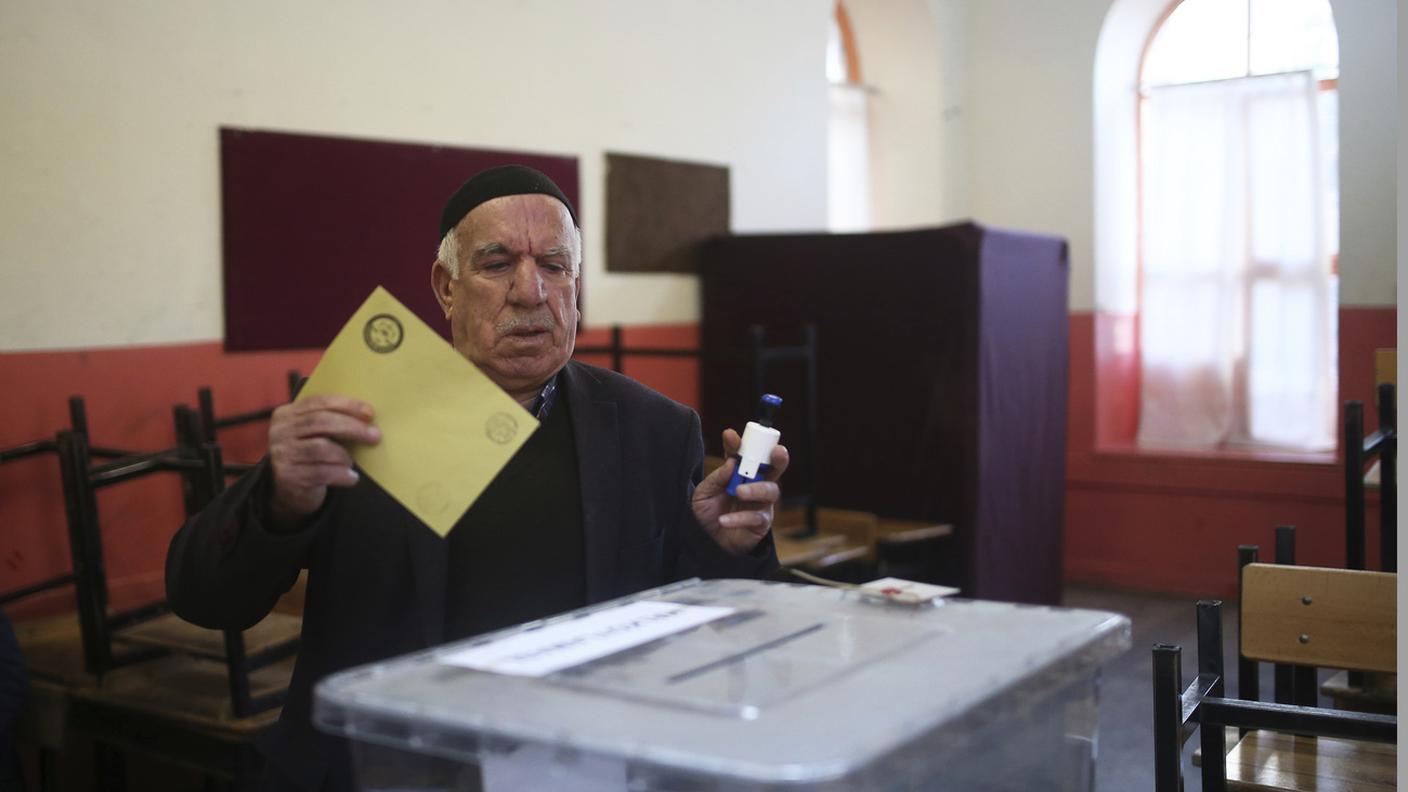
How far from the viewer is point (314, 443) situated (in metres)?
1.05

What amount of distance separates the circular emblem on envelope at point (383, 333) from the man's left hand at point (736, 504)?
40cm

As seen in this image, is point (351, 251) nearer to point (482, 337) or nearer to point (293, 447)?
point (482, 337)

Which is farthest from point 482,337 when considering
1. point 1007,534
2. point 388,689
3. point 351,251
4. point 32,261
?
point 1007,534

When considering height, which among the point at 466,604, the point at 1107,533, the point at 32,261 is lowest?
the point at 1107,533

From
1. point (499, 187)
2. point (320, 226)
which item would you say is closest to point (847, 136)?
point (320, 226)

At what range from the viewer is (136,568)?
10.5 feet

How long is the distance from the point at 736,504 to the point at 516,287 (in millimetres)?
374

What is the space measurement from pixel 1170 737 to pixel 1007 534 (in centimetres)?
282

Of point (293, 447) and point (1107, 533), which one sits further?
point (1107, 533)

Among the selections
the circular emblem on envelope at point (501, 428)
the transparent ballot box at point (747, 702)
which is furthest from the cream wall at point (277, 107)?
the transparent ballot box at point (747, 702)

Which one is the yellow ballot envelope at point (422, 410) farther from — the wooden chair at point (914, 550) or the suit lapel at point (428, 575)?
the wooden chair at point (914, 550)

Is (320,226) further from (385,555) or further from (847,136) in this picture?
(847,136)

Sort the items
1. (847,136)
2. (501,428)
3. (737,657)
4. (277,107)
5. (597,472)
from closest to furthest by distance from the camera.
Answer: (737,657)
(501,428)
(597,472)
(277,107)
(847,136)

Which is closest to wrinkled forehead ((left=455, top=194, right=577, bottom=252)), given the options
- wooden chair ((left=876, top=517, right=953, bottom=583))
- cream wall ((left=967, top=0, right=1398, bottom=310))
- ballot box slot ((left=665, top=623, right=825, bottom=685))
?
ballot box slot ((left=665, top=623, right=825, bottom=685))
